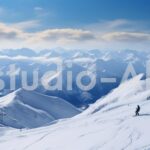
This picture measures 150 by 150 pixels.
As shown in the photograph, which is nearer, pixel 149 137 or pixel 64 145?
pixel 149 137

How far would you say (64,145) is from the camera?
73188mm

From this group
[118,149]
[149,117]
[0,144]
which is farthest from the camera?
[0,144]

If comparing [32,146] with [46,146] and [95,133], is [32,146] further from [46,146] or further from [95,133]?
[95,133]

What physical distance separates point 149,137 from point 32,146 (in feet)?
93.5

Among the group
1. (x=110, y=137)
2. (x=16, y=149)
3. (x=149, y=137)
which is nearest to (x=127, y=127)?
(x=110, y=137)

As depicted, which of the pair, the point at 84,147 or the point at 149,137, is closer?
the point at 149,137

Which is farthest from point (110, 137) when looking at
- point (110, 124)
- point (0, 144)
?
point (0, 144)

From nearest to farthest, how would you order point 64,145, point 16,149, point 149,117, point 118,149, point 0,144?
point 118,149 < point 64,145 < point 149,117 < point 16,149 < point 0,144

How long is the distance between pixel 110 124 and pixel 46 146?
48.5 feet

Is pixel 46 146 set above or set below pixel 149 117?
below

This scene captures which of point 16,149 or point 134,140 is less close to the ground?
point 134,140

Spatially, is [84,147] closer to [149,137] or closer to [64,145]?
[64,145]

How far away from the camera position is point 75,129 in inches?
3406

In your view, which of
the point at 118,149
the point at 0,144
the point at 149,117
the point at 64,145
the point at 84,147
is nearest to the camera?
the point at 118,149
